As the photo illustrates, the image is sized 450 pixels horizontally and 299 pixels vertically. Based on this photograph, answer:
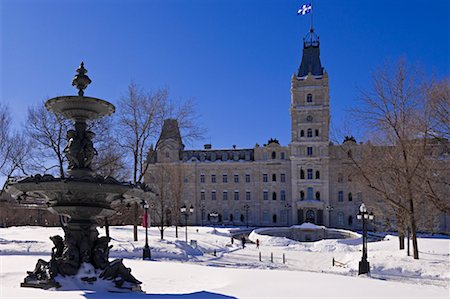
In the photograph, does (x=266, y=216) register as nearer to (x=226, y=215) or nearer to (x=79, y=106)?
(x=226, y=215)

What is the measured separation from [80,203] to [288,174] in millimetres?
62050

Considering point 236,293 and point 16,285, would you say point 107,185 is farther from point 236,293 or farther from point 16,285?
point 236,293

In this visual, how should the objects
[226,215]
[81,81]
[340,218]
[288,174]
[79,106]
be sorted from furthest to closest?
1. [226,215]
2. [288,174]
3. [340,218]
4. [81,81]
5. [79,106]

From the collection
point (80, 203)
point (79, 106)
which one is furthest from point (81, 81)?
point (80, 203)

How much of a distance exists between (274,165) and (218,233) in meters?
22.8

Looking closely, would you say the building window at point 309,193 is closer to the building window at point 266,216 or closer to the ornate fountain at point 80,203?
the building window at point 266,216

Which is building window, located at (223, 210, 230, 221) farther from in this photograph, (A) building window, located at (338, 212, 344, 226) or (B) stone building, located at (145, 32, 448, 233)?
(A) building window, located at (338, 212, 344, 226)

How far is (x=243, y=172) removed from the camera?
72.2 m

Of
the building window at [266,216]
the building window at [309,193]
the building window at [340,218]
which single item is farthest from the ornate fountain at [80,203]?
the building window at [266,216]

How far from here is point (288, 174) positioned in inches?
2749

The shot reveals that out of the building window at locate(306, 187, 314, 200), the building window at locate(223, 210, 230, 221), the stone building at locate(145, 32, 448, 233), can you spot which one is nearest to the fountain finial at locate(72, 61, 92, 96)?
the stone building at locate(145, 32, 448, 233)

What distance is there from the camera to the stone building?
219ft

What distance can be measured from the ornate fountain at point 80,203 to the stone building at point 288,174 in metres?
53.7

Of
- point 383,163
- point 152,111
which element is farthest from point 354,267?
point 152,111
